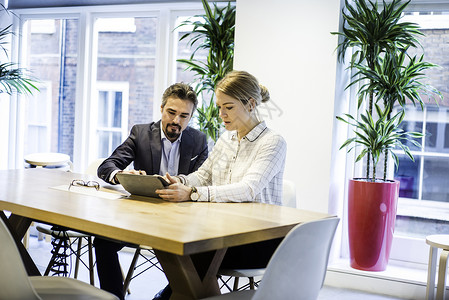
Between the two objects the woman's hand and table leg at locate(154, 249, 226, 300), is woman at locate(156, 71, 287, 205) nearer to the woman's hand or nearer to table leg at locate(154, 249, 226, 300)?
the woman's hand

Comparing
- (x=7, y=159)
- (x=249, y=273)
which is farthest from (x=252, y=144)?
(x=7, y=159)

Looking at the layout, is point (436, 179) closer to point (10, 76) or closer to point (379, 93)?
point (379, 93)

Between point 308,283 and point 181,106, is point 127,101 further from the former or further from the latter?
point 308,283

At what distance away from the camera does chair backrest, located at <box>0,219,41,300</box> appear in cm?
170

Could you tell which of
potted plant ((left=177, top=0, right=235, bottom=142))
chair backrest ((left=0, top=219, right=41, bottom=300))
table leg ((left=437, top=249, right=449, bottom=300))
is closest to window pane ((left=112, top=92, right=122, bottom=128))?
potted plant ((left=177, top=0, right=235, bottom=142))

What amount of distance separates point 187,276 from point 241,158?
96 cm

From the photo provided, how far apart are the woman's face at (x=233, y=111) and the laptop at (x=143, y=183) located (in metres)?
0.51

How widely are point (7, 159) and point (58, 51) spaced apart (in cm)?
121

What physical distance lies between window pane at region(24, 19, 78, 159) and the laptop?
3.19 meters

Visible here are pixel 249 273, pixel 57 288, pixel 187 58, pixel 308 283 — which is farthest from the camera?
pixel 187 58

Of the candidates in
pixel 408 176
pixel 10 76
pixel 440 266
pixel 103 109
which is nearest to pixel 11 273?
pixel 440 266

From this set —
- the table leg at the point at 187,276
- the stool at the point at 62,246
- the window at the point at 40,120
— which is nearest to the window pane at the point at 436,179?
the stool at the point at 62,246

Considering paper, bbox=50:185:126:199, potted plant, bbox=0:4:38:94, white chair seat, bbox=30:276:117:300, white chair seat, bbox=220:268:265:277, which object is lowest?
white chair seat, bbox=220:268:265:277

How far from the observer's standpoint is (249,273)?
2.52m
